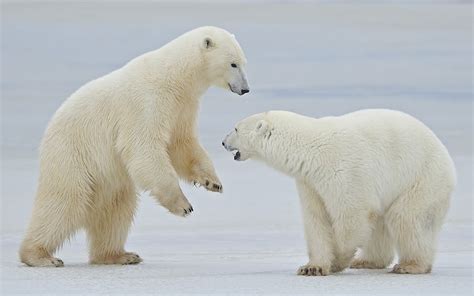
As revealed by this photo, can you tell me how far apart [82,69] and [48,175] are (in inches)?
243

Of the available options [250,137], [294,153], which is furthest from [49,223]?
[294,153]

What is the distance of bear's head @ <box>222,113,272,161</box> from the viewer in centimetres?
560

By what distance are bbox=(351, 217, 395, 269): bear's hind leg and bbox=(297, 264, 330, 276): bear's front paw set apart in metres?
0.39

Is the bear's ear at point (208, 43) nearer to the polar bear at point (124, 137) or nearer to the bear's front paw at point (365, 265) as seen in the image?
the polar bear at point (124, 137)

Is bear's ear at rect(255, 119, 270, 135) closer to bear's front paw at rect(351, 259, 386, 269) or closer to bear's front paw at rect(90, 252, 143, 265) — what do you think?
bear's front paw at rect(351, 259, 386, 269)

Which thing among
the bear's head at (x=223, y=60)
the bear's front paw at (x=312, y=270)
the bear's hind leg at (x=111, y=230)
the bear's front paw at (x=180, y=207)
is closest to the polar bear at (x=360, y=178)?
the bear's front paw at (x=312, y=270)

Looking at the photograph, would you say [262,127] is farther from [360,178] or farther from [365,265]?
[365,265]

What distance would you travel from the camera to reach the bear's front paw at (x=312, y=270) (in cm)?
533

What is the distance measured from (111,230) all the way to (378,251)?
1.39m

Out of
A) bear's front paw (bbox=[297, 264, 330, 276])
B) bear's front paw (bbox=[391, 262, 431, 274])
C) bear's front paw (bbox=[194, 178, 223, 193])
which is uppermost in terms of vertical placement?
bear's front paw (bbox=[194, 178, 223, 193])

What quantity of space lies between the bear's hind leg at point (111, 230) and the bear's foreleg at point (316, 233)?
1.00 metres

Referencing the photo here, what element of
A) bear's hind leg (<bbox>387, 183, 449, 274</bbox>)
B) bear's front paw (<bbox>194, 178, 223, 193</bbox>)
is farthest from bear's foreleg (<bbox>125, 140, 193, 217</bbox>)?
bear's hind leg (<bbox>387, 183, 449, 274</bbox>)

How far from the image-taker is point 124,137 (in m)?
5.74

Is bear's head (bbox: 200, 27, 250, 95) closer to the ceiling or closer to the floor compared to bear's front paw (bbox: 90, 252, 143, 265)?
closer to the ceiling
